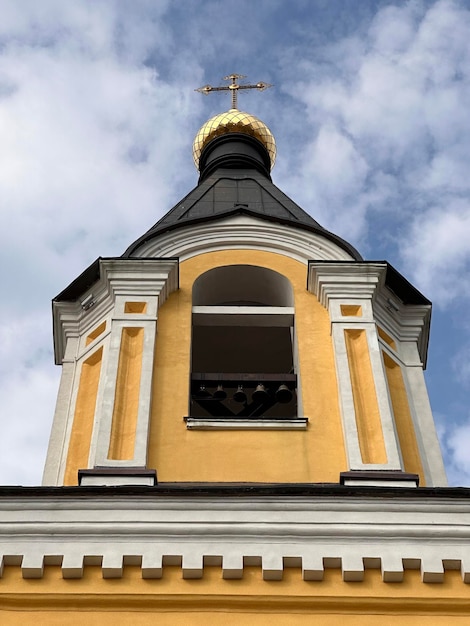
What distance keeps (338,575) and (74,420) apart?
3312 mm

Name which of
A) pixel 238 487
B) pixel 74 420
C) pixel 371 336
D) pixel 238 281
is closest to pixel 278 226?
pixel 238 281

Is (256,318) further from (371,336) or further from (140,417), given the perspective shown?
(140,417)

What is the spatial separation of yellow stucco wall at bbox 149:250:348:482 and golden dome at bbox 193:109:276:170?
24.1ft

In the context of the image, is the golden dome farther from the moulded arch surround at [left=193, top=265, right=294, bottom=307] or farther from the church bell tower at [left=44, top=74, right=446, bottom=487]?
the moulded arch surround at [left=193, top=265, right=294, bottom=307]

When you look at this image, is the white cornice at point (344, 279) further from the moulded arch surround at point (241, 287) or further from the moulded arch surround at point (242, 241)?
the moulded arch surround at point (242, 241)

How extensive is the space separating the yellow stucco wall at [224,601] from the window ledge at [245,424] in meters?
2.15

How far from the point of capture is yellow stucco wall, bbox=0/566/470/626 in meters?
7.43

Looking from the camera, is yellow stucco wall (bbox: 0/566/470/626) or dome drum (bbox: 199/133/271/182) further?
dome drum (bbox: 199/133/271/182)

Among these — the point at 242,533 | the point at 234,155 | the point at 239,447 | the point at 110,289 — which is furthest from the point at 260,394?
the point at 234,155

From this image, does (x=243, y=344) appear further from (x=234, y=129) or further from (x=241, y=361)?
(x=234, y=129)

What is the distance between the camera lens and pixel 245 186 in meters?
14.9

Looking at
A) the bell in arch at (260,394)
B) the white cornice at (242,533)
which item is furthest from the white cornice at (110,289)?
the white cornice at (242,533)

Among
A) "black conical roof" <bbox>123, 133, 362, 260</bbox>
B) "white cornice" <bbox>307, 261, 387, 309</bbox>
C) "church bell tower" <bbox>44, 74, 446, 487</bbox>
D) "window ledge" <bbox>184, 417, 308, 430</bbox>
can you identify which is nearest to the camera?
"church bell tower" <bbox>44, 74, 446, 487</bbox>

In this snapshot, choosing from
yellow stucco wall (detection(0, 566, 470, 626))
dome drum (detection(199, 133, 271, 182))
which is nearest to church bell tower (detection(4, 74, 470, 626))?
yellow stucco wall (detection(0, 566, 470, 626))
